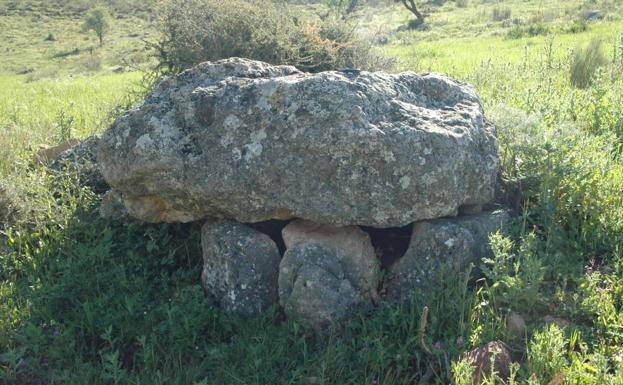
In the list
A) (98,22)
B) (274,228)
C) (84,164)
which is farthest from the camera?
(98,22)

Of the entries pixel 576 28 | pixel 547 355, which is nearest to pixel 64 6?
pixel 576 28

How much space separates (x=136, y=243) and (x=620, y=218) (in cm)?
372

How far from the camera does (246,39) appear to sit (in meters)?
7.18

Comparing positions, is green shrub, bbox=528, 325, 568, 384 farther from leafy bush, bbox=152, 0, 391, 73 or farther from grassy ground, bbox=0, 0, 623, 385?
leafy bush, bbox=152, 0, 391, 73

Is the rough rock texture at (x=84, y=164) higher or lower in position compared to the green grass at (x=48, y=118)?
higher

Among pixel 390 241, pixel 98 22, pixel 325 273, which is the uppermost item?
pixel 325 273

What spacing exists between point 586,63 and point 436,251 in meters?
6.12

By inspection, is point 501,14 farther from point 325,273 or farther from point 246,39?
point 325,273

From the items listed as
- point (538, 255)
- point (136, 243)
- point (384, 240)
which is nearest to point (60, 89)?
point (136, 243)

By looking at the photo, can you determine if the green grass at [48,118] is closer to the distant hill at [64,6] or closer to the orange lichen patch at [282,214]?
the orange lichen patch at [282,214]

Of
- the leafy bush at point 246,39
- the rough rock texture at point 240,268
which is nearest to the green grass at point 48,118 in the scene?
the leafy bush at point 246,39

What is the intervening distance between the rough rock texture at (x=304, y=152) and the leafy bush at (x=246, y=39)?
240 centimetres

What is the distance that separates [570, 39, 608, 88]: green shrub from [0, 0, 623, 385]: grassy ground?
2830 mm

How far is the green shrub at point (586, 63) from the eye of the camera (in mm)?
8664
